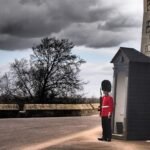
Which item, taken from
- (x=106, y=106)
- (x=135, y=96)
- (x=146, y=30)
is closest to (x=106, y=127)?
(x=106, y=106)

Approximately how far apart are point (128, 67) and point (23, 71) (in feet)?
156

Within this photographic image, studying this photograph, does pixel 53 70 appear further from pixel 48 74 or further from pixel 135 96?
pixel 135 96

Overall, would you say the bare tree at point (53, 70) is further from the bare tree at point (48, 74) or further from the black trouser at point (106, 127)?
the black trouser at point (106, 127)

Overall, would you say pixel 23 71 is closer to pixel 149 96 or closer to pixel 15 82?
pixel 15 82

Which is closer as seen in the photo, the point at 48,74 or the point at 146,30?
the point at 146,30

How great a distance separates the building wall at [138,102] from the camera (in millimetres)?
19281

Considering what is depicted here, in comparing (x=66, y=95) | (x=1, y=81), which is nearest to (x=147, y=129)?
(x=66, y=95)

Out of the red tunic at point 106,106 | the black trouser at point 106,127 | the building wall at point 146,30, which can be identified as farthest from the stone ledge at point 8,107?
the red tunic at point 106,106

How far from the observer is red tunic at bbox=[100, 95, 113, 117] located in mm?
18109

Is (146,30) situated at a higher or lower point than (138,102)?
higher

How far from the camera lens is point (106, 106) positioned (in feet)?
59.6

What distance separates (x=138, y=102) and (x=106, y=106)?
171cm

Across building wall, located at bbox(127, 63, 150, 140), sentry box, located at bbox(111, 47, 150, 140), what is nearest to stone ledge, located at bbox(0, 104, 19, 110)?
sentry box, located at bbox(111, 47, 150, 140)

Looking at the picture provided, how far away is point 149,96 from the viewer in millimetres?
19578
